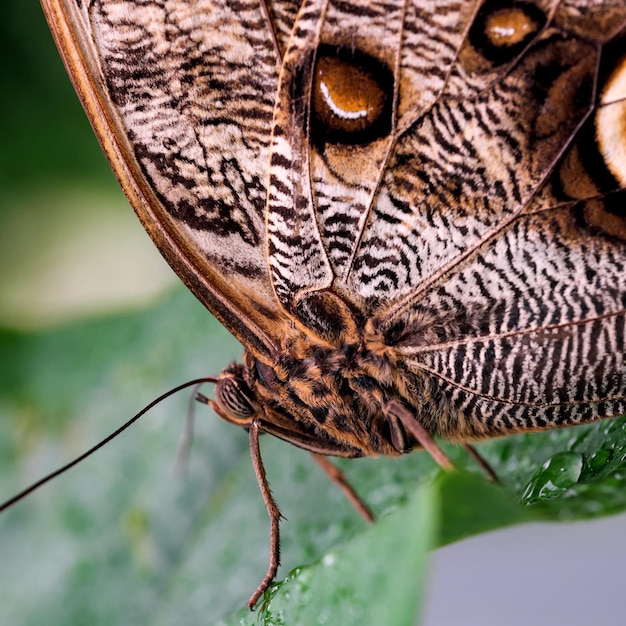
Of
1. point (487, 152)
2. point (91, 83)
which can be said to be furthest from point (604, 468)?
point (91, 83)

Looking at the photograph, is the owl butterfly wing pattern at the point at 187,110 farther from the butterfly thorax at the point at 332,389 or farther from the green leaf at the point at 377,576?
the green leaf at the point at 377,576

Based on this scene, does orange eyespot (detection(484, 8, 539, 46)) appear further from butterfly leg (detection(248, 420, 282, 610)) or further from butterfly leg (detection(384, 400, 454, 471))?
butterfly leg (detection(248, 420, 282, 610))

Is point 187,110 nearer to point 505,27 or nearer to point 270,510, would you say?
point 505,27

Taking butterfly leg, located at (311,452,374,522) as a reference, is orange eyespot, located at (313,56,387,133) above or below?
above

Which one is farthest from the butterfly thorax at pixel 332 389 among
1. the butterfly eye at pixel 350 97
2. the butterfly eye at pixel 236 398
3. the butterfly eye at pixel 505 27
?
the butterfly eye at pixel 505 27

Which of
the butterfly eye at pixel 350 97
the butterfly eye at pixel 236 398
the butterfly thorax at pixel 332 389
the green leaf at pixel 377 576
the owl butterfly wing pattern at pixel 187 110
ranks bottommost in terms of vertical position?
the green leaf at pixel 377 576

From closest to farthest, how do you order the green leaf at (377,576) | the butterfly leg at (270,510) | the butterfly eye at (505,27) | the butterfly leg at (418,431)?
the green leaf at (377,576), the butterfly eye at (505,27), the butterfly leg at (418,431), the butterfly leg at (270,510)

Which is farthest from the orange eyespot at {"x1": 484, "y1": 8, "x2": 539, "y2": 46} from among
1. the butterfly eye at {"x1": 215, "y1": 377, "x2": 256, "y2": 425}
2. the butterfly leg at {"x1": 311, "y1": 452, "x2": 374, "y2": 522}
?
the butterfly leg at {"x1": 311, "y1": 452, "x2": 374, "y2": 522}

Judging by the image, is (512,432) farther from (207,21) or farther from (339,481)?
(207,21)
